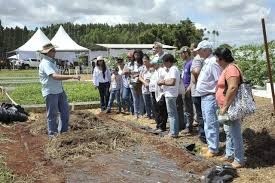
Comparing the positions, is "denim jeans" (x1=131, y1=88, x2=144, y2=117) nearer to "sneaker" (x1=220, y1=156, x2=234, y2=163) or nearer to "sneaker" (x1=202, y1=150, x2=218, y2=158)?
"sneaker" (x1=202, y1=150, x2=218, y2=158)

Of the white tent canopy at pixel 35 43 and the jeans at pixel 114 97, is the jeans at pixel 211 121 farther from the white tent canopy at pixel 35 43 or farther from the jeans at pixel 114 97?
the white tent canopy at pixel 35 43

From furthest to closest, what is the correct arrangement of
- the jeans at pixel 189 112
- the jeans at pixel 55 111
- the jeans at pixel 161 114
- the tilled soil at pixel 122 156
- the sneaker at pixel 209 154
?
1. the jeans at pixel 161 114
2. the jeans at pixel 189 112
3. the jeans at pixel 55 111
4. the sneaker at pixel 209 154
5. the tilled soil at pixel 122 156

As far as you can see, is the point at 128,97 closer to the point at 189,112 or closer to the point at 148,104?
the point at 148,104

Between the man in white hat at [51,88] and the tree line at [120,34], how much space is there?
33.2 m

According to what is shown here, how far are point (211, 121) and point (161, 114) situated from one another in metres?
2.49

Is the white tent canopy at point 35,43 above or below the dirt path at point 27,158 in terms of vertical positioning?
above

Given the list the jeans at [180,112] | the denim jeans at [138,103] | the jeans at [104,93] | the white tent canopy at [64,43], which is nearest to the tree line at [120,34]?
the white tent canopy at [64,43]

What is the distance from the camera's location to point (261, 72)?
16.0 m

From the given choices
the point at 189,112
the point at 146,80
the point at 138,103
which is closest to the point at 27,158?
the point at 189,112

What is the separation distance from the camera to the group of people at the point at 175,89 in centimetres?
650

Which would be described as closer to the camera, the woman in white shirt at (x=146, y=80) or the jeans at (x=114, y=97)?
the woman in white shirt at (x=146, y=80)

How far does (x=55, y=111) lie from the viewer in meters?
9.27

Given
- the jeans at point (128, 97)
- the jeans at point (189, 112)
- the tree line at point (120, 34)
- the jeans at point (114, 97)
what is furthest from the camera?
the tree line at point (120, 34)

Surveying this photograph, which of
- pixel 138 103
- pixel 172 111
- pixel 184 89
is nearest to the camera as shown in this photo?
pixel 172 111
